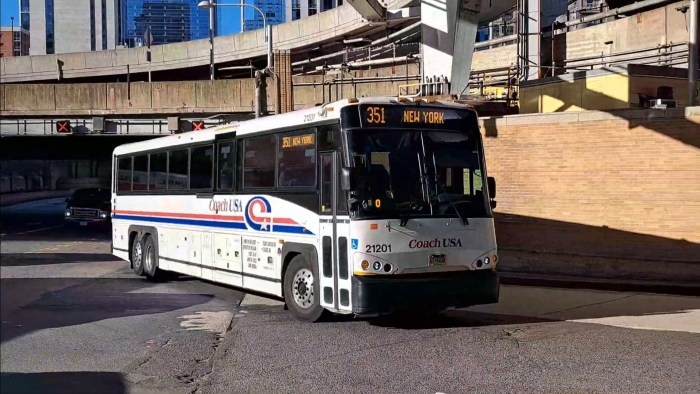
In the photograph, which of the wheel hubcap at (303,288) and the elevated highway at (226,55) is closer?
the wheel hubcap at (303,288)

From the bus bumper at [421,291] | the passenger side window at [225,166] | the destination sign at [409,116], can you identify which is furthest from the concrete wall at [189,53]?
the bus bumper at [421,291]

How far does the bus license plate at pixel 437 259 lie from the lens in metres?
10.5

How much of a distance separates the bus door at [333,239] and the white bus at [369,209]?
14 mm

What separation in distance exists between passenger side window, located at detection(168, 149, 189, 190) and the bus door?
18.0ft

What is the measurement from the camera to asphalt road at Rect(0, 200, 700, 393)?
26.1 feet

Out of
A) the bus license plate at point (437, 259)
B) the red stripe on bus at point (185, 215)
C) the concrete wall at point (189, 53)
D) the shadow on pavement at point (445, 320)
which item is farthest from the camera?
the concrete wall at point (189, 53)

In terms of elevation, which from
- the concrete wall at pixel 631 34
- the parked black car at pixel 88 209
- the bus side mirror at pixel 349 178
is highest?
the concrete wall at pixel 631 34

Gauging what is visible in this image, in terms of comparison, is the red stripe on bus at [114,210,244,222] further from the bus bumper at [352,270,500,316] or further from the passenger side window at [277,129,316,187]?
the bus bumper at [352,270,500,316]

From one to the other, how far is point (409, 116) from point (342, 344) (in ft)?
10.8

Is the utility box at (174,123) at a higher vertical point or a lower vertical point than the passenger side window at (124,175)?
higher

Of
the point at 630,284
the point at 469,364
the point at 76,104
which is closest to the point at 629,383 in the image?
the point at 469,364

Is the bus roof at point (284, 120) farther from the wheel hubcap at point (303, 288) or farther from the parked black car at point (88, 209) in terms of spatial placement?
the parked black car at point (88, 209)

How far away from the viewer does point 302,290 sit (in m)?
11.5

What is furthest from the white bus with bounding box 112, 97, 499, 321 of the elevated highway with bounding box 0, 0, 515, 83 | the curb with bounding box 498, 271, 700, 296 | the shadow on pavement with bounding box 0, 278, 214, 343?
the elevated highway with bounding box 0, 0, 515, 83
